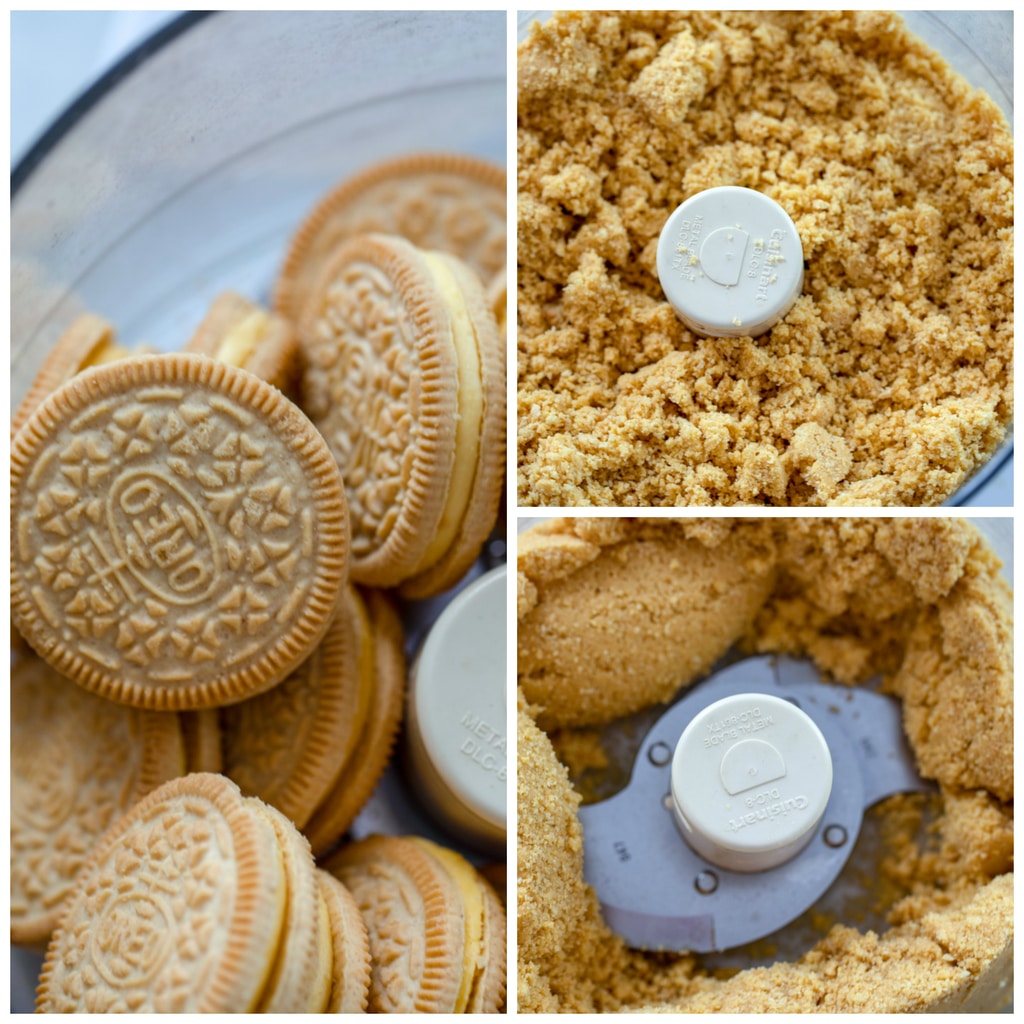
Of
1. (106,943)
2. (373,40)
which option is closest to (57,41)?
(373,40)

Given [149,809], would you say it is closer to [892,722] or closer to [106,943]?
[106,943]

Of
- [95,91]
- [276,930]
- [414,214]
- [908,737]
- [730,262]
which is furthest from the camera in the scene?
[414,214]

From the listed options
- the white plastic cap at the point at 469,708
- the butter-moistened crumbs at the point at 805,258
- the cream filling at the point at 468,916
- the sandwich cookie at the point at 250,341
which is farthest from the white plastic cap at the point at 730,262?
the cream filling at the point at 468,916

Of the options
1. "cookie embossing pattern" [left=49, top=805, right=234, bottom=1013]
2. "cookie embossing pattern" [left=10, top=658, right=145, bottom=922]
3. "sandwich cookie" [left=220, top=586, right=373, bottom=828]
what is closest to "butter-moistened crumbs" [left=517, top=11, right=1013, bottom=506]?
"sandwich cookie" [left=220, top=586, right=373, bottom=828]

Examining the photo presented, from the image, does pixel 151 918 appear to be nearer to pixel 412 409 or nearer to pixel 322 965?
pixel 322 965

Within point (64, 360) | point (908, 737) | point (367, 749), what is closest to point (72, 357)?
point (64, 360)

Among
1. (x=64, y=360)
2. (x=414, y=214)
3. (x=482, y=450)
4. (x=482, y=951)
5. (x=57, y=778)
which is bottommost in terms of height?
(x=482, y=951)

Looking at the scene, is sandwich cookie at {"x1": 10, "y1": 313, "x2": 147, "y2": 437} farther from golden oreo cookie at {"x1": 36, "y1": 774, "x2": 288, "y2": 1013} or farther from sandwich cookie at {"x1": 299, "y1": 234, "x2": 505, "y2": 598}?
golden oreo cookie at {"x1": 36, "y1": 774, "x2": 288, "y2": 1013}
